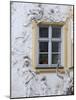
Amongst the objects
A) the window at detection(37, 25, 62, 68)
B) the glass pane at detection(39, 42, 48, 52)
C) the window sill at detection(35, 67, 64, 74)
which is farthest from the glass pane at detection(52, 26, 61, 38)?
the window sill at detection(35, 67, 64, 74)

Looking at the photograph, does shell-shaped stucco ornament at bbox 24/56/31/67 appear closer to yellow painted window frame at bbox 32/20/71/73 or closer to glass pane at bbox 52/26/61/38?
yellow painted window frame at bbox 32/20/71/73

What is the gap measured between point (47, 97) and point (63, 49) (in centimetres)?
48

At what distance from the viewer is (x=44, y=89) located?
253 cm

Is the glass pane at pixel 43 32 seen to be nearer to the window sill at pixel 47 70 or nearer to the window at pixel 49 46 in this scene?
the window at pixel 49 46

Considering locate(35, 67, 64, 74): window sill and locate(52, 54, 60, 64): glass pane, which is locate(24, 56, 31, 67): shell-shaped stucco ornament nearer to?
locate(35, 67, 64, 74): window sill

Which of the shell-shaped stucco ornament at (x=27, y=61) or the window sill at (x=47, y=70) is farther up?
the shell-shaped stucco ornament at (x=27, y=61)

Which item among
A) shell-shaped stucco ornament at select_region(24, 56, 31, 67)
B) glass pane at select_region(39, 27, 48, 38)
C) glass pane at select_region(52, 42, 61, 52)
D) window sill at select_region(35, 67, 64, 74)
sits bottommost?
window sill at select_region(35, 67, 64, 74)

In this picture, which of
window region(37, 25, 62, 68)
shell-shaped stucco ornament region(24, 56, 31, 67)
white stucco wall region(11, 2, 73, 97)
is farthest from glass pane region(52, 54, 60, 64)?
shell-shaped stucco ornament region(24, 56, 31, 67)

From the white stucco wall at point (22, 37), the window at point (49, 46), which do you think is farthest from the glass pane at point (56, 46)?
the white stucco wall at point (22, 37)

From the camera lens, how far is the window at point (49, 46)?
2.50 metres

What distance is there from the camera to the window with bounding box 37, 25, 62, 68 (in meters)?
2.50

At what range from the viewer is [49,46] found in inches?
99.1

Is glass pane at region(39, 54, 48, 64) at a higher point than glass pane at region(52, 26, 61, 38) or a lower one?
lower
